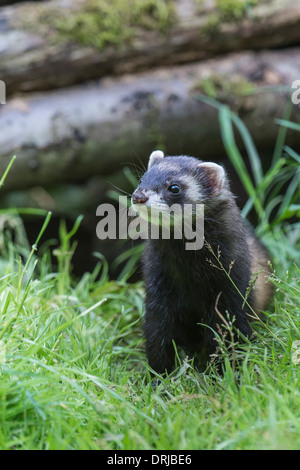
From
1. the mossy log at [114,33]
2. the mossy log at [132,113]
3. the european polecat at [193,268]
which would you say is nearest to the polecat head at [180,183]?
the european polecat at [193,268]

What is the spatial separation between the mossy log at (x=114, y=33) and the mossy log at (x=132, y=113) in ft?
0.48

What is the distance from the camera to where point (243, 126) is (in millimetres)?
5344

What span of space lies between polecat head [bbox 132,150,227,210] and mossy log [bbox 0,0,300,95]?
2.15 metres

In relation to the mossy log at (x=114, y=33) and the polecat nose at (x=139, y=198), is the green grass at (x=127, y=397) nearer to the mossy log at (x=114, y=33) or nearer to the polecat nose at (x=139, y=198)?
the polecat nose at (x=139, y=198)

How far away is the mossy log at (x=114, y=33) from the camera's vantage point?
5.24 meters

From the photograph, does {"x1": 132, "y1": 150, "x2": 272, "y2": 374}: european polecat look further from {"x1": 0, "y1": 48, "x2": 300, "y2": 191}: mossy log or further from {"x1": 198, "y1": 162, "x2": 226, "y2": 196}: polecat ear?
{"x1": 0, "y1": 48, "x2": 300, "y2": 191}: mossy log

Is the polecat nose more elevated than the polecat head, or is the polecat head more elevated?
the polecat head

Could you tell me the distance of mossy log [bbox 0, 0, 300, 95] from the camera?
17.2 ft

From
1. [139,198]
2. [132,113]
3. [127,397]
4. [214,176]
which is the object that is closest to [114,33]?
[132,113]

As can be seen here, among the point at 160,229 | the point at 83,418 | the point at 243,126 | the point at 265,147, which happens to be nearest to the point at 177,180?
the point at 160,229

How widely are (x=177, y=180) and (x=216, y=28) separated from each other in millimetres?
2557

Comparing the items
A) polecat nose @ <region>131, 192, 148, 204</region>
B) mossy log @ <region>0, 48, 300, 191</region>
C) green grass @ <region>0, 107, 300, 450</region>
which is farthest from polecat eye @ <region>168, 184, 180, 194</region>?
mossy log @ <region>0, 48, 300, 191</region>
